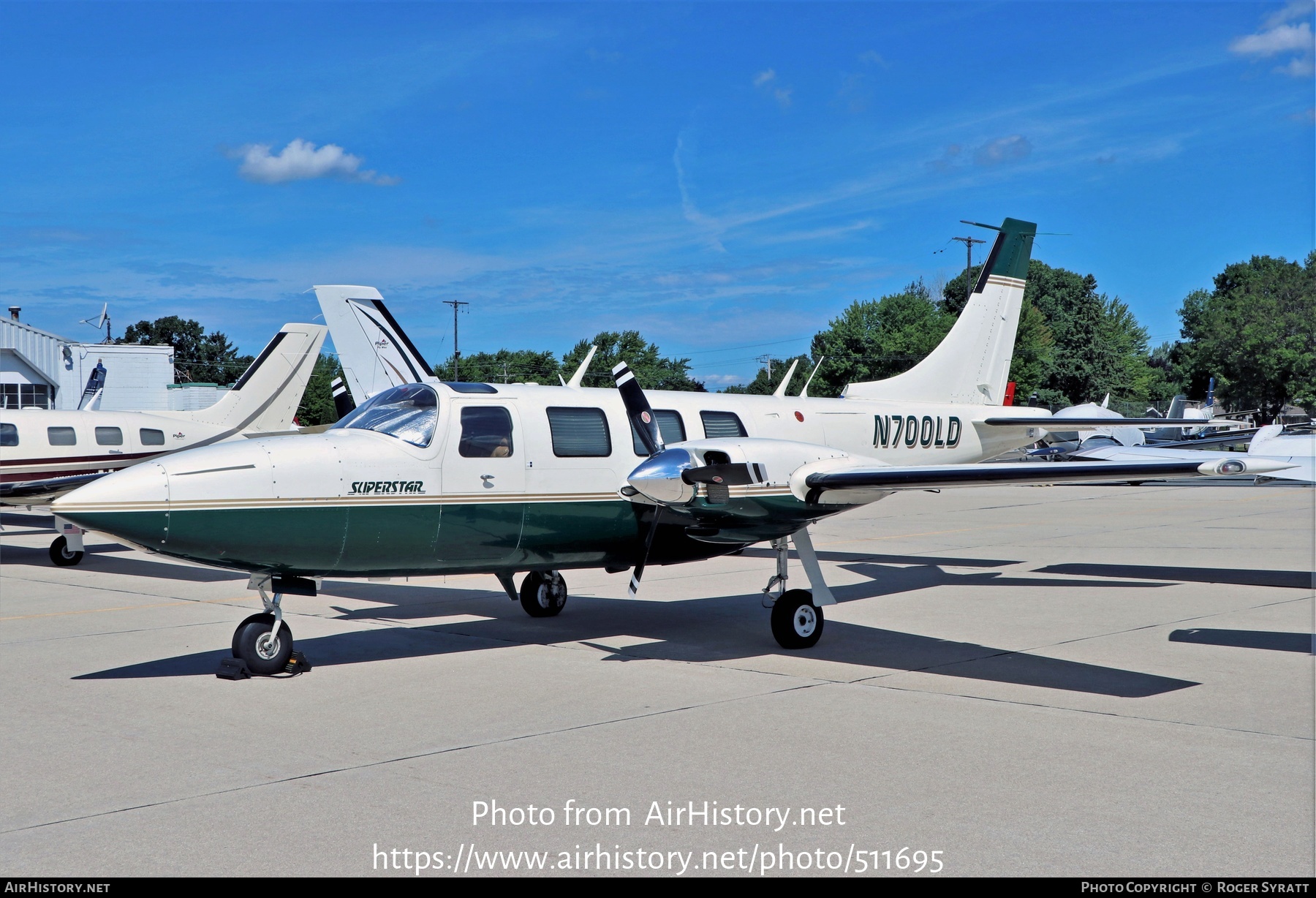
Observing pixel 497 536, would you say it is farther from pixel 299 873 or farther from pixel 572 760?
pixel 299 873

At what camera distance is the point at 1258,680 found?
878cm

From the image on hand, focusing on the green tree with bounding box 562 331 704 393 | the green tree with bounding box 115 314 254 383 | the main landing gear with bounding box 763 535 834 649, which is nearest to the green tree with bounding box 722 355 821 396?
the green tree with bounding box 562 331 704 393

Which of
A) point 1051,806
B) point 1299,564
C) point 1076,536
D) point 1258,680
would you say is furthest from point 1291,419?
point 1051,806

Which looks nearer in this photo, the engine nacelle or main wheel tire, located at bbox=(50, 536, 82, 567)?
the engine nacelle

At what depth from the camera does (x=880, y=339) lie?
84688 mm

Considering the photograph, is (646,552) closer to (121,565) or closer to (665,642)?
(665,642)

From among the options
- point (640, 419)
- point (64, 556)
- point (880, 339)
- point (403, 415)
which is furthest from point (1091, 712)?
point (880, 339)

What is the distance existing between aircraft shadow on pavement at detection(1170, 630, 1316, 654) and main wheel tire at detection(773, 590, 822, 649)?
142 inches

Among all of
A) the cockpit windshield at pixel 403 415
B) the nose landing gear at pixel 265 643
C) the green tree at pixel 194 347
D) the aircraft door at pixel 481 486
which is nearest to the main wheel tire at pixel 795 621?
the aircraft door at pixel 481 486

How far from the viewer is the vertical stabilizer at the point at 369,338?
76.8 feet

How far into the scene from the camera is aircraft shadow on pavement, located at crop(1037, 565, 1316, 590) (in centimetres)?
1475

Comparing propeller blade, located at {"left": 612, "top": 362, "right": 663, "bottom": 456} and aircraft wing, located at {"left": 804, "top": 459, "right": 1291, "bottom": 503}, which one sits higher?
propeller blade, located at {"left": 612, "top": 362, "right": 663, "bottom": 456}

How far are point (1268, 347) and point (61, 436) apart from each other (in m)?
84.7

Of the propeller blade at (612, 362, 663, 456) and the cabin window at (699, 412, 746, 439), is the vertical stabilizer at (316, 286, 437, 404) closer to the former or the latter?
the cabin window at (699, 412, 746, 439)
